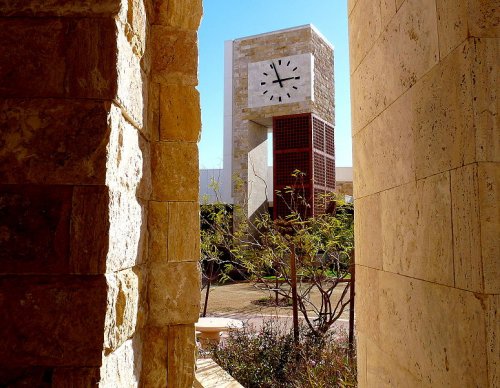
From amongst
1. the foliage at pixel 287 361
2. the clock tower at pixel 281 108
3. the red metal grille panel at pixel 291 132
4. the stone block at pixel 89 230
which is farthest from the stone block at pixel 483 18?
the red metal grille panel at pixel 291 132

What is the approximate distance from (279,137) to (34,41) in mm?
13693

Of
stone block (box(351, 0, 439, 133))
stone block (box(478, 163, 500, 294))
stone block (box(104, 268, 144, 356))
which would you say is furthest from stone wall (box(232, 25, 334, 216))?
stone block (box(478, 163, 500, 294))

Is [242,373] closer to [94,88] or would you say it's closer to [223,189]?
[94,88]

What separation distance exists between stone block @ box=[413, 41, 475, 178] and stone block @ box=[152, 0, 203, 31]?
0.94 metres

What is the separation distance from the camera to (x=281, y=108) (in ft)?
48.0

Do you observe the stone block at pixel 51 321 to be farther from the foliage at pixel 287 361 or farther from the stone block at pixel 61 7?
the foliage at pixel 287 361

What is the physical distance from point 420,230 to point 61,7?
4.36 ft

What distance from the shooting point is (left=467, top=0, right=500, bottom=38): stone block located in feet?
4.08

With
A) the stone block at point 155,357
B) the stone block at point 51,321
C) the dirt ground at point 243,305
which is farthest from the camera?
the dirt ground at point 243,305

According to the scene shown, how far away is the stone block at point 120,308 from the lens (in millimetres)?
1141

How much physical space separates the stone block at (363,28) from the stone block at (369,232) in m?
0.75

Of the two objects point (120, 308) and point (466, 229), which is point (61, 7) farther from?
point (466, 229)

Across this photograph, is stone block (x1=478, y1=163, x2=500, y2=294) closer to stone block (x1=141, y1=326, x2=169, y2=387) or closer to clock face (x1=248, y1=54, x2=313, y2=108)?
stone block (x1=141, y1=326, x2=169, y2=387)

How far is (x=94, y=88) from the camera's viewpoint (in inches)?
45.8
